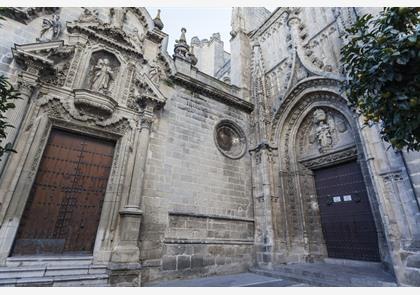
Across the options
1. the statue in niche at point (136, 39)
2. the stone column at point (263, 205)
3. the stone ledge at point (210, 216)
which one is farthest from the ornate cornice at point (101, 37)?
the stone column at point (263, 205)

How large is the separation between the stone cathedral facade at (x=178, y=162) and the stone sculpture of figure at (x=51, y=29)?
0.03 meters

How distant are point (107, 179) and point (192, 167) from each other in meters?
2.27

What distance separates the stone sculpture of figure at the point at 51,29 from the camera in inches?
220

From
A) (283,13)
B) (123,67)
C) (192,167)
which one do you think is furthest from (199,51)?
(192,167)

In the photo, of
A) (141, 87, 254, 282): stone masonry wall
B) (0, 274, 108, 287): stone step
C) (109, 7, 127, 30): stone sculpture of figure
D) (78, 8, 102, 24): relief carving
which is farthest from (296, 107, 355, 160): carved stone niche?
(78, 8, 102, 24): relief carving

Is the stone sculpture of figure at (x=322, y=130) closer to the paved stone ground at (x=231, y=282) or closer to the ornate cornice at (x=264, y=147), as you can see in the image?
the ornate cornice at (x=264, y=147)

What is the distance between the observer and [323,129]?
7.14 m

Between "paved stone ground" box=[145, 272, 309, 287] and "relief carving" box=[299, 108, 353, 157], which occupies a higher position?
"relief carving" box=[299, 108, 353, 157]

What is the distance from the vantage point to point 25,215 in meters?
4.52

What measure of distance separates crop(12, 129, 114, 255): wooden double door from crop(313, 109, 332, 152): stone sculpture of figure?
6.26 m

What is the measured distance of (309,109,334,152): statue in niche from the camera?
7012mm

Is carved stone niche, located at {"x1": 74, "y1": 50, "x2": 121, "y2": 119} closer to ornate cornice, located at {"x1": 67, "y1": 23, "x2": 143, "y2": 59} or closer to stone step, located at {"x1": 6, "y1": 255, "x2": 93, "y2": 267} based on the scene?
ornate cornice, located at {"x1": 67, "y1": 23, "x2": 143, "y2": 59}

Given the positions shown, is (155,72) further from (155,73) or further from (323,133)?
(323,133)

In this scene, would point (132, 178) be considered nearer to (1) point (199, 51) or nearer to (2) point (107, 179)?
(2) point (107, 179)
